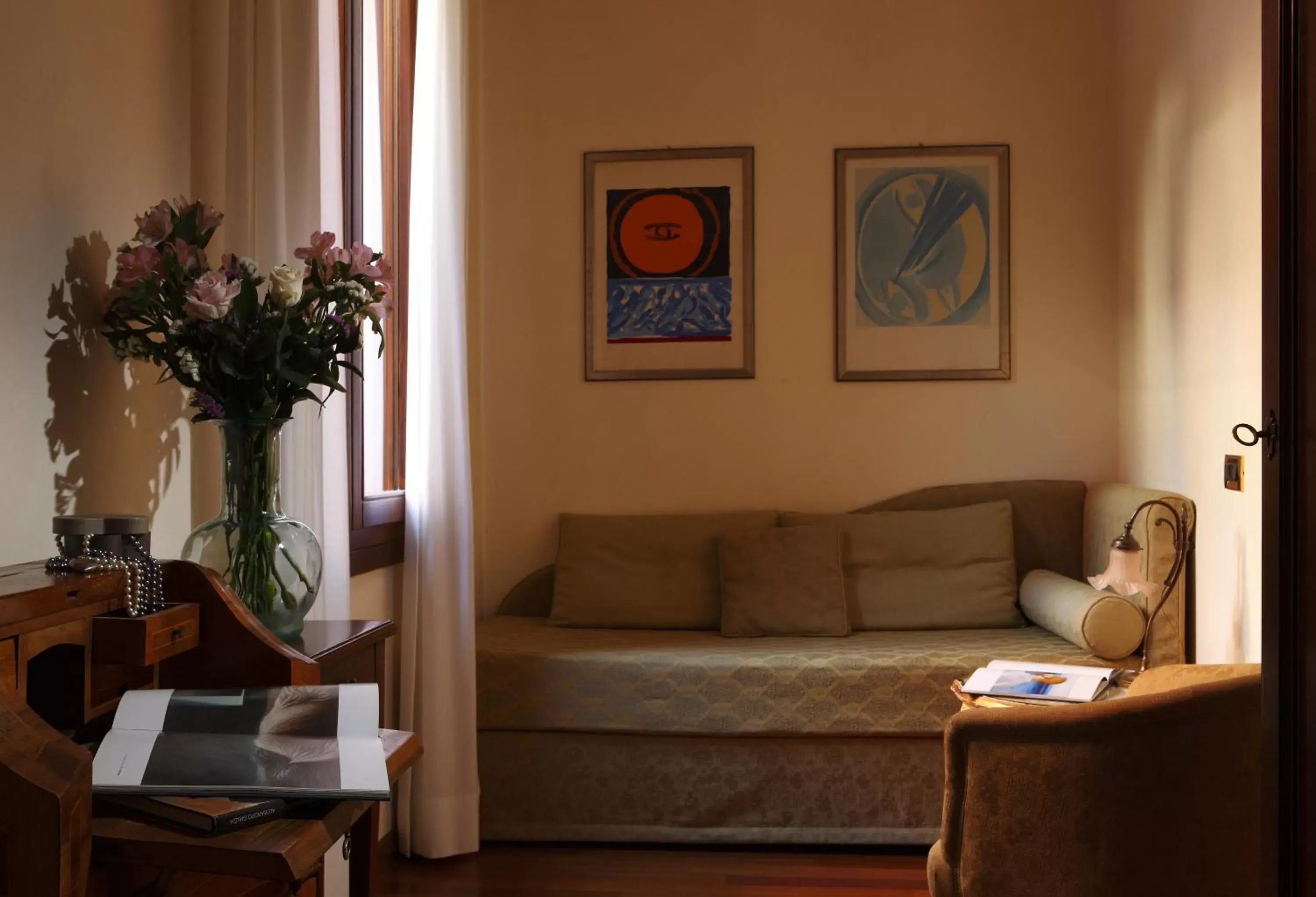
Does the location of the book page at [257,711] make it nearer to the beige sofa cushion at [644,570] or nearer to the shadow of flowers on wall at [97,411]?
the shadow of flowers on wall at [97,411]

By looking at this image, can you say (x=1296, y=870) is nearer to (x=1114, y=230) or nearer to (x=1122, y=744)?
(x=1122, y=744)

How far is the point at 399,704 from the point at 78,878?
8.19 feet

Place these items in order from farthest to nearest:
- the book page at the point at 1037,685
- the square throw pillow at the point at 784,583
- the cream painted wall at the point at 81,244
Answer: the square throw pillow at the point at 784,583
the book page at the point at 1037,685
the cream painted wall at the point at 81,244

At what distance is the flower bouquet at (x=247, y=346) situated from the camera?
5.79 ft

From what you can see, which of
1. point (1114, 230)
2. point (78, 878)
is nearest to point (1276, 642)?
point (78, 878)

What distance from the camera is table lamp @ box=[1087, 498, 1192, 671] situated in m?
3.16

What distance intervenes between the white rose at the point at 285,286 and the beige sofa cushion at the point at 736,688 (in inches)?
78.4

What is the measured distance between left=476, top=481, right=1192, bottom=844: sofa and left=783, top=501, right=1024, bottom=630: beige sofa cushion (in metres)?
0.37

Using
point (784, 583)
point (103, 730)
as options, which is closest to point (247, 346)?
point (103, 730)

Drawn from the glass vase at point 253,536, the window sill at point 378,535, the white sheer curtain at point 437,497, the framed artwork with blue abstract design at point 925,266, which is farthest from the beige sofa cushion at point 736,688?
the glass vase at point 253,536

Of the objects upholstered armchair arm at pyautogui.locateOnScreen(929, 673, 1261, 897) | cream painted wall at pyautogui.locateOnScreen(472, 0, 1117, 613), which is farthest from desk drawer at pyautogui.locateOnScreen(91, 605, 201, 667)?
cream painted wall at pyautogui.locateOnScreen(472, 0, 1117, 613)

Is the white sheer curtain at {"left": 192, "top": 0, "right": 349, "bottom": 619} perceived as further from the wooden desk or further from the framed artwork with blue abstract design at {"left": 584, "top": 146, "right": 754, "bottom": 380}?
the framed artwork with blue abstract design at {"left": 584, "top": 146, "right": 754, "bottom": 380}

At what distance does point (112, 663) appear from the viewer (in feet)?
4.39

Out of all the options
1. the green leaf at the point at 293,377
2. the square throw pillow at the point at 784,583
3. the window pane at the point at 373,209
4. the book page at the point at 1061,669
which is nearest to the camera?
the green leaf at the point at 293,377
